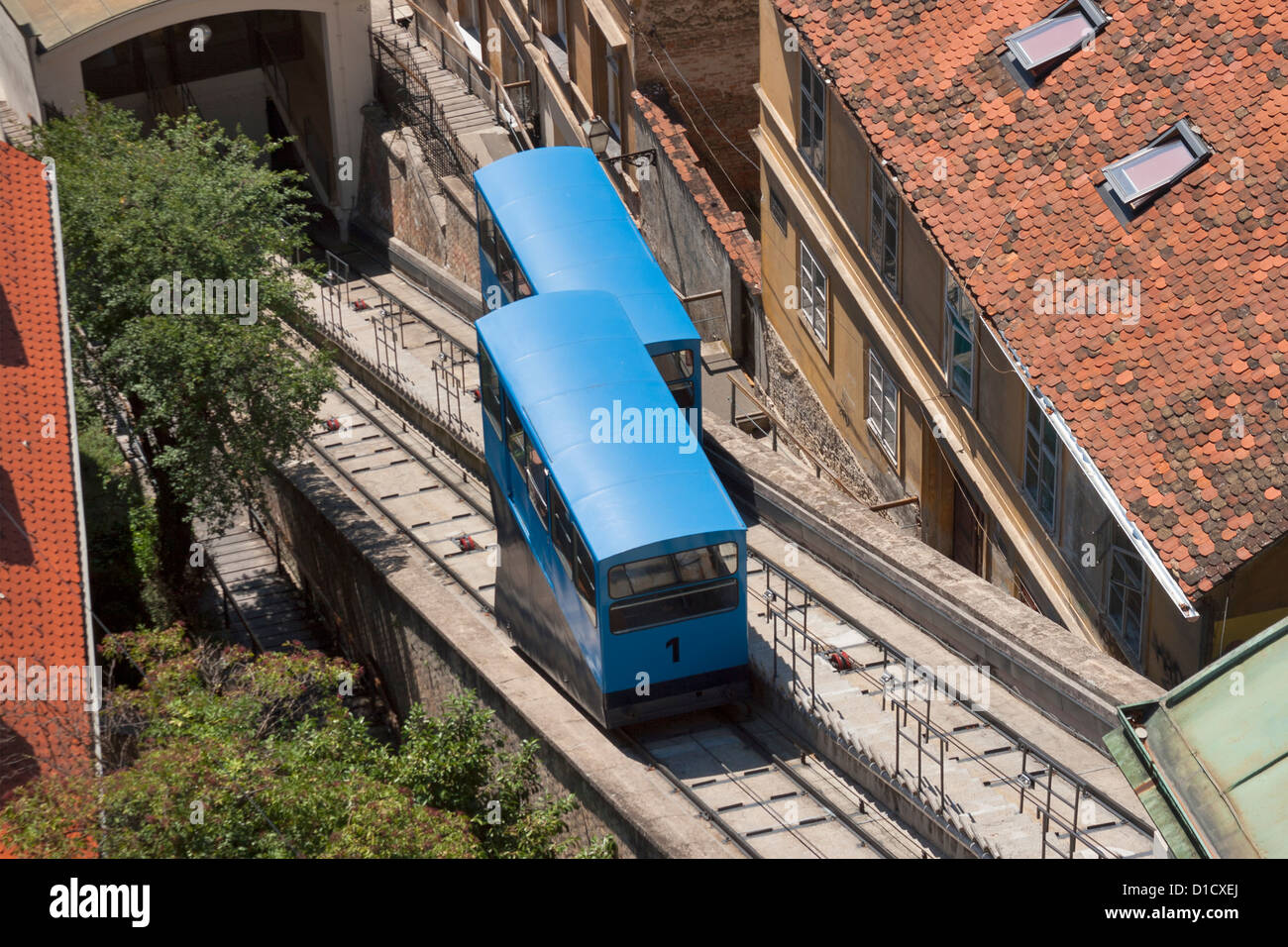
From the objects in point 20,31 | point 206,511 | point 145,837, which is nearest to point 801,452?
point 206,511

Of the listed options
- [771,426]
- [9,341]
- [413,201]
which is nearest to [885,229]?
[771,426]

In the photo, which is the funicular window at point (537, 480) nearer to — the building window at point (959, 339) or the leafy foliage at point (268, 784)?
the leafy foliage at point (268, 784)

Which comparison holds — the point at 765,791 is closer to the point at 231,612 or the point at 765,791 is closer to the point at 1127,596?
the point at 1127,596

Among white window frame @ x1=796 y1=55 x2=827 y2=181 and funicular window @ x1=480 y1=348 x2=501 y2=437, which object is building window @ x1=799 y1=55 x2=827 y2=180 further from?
funicular window @ x1=480 y1=348 x2=501 y2=437

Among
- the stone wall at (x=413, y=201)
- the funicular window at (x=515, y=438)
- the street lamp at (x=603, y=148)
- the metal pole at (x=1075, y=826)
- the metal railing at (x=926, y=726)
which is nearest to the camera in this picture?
the metal pole at (x=1075, y=826)

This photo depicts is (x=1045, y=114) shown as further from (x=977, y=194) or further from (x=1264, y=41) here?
(x=1264, y=41)

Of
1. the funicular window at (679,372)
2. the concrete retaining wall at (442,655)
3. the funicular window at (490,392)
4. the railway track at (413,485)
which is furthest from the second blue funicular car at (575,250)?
the concrete retaining wall at (442,655)
